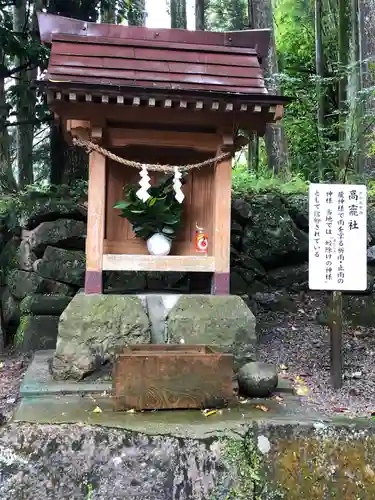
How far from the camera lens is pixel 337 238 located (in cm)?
445

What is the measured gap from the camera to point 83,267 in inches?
240

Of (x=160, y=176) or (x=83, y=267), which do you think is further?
(x=83, y=267)

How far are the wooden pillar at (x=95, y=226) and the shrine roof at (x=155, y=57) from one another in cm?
81

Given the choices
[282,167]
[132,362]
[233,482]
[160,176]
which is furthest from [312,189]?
[282,167]

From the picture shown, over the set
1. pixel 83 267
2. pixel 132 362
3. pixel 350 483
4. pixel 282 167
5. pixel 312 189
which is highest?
pixel 282 167

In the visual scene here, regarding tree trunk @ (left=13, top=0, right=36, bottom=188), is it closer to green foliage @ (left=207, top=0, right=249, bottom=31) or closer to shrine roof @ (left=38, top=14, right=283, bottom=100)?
shrine roof @ (left=38, top=14, right=283, bottom=100)

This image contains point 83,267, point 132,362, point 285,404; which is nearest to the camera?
point 132,362

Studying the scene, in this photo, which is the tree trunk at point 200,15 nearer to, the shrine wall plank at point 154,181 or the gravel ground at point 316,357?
the shrine wall plank at point 154,181

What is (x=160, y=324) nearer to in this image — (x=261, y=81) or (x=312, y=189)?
(x=312, y=189)

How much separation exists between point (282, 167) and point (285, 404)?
5.65 metres

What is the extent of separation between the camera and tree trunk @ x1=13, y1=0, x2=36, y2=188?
7471 mm

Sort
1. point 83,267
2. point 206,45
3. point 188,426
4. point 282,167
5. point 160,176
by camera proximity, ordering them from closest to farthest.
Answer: point 188,426 < point 206,45 < point 160,176 < point 83,267 < point 282,167

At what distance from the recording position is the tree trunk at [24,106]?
7471 millimetres

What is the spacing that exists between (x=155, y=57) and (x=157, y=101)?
0.80 metres
